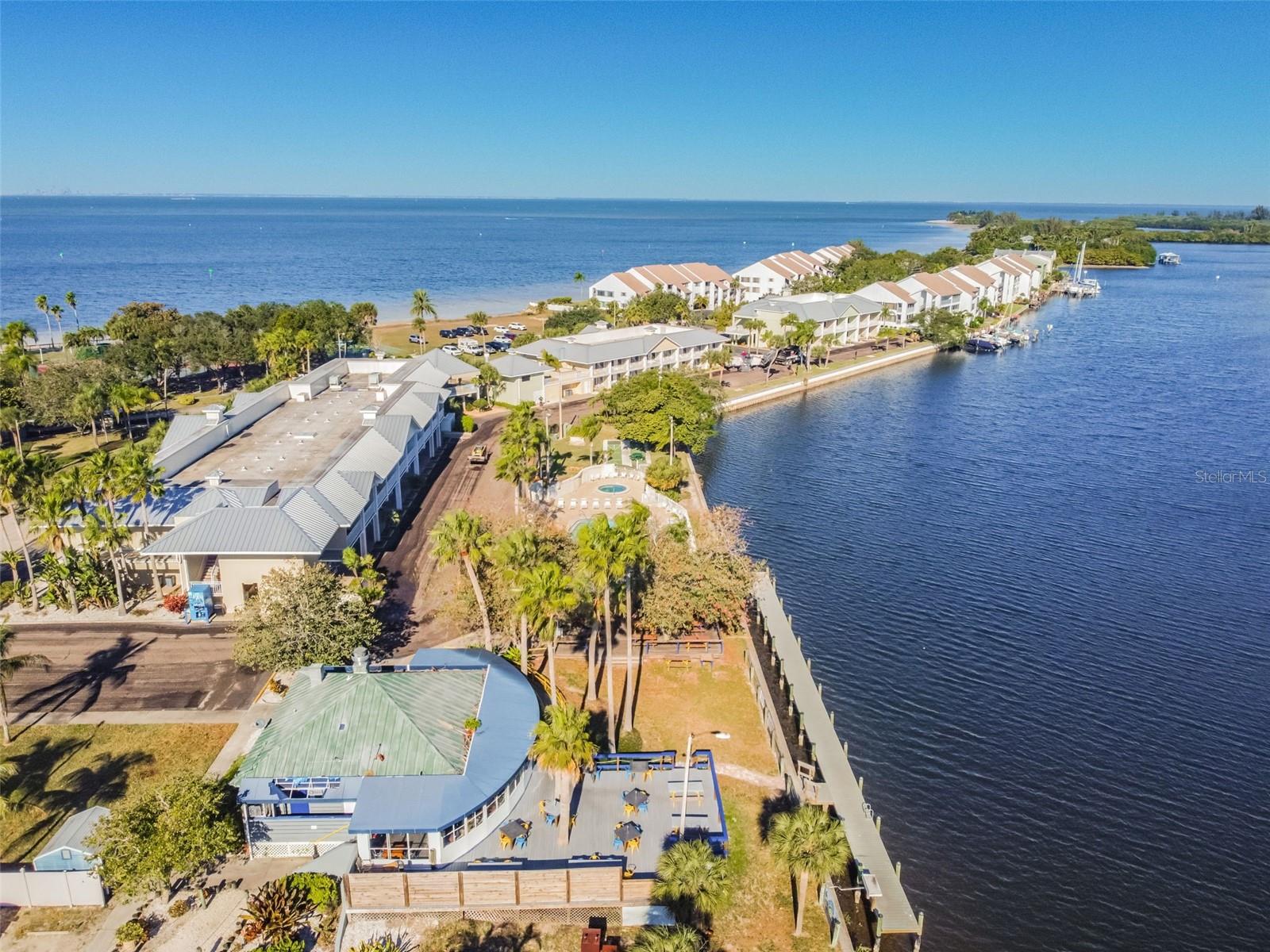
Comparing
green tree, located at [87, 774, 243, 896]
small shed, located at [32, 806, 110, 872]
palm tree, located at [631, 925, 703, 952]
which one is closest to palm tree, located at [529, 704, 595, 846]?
palm tree, located at [631, 925, 703, 952]

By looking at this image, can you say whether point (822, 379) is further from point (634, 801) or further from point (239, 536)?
point (634, 801)

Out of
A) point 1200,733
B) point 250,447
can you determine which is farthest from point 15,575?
point 1200,733

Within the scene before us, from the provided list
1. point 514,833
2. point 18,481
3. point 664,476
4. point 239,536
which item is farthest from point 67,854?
point 664,476

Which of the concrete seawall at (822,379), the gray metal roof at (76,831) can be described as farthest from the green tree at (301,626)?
the concrete seawall at (822,379)

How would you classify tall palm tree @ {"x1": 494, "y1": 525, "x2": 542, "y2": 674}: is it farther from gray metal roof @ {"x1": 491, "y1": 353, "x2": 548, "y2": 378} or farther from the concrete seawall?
the concrete seawall

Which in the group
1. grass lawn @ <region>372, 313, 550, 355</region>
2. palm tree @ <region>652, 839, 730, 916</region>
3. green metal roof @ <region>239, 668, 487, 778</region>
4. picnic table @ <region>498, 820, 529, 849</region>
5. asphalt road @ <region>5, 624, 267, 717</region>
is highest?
grass lawn @ <region>372, 313, 550, 355</region>
